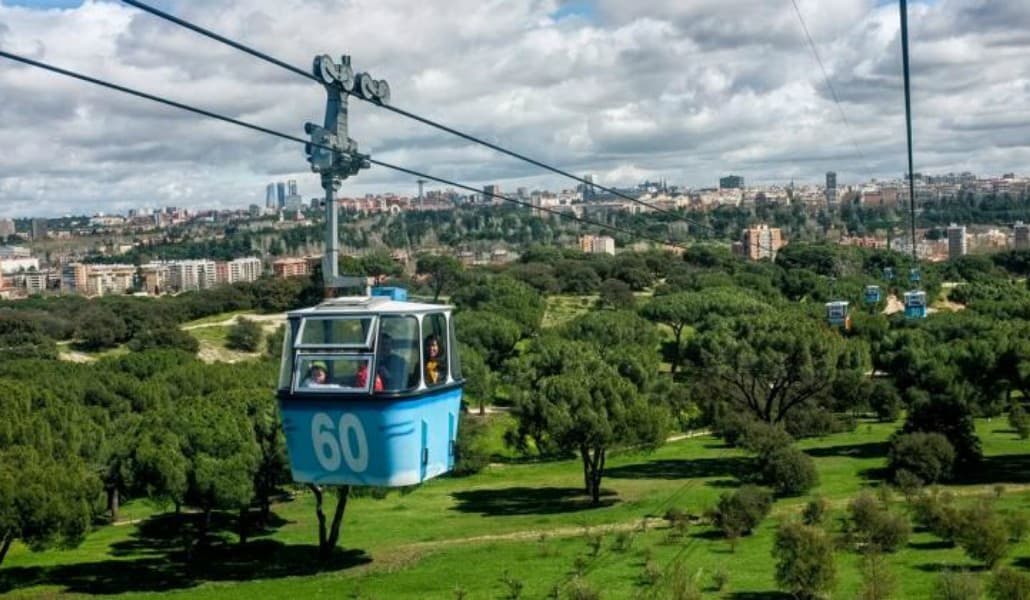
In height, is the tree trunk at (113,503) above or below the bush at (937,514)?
below

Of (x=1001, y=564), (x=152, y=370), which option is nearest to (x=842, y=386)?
(x=1001, y=564)

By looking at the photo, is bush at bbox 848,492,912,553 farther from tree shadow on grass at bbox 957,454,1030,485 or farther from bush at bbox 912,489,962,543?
tree shadow on grass at bbox 957,454,1030,485

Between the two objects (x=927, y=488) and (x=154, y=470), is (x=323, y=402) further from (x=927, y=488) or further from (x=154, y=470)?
(x=927, y=488)

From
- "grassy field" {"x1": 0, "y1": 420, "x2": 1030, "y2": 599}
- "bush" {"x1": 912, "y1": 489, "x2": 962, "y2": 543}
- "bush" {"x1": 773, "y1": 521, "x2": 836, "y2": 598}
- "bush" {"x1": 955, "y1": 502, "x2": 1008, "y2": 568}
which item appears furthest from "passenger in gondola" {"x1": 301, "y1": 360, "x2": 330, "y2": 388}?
"bush" {"x1": 912, "y1": 489, "x2": 962, "y2": 543}

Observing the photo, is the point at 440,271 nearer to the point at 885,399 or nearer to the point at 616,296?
the point at 616,296

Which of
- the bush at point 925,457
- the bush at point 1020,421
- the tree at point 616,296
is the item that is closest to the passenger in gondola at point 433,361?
the bush at point 925,457

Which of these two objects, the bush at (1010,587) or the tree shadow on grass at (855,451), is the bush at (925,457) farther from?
the bush at (1010,587)
